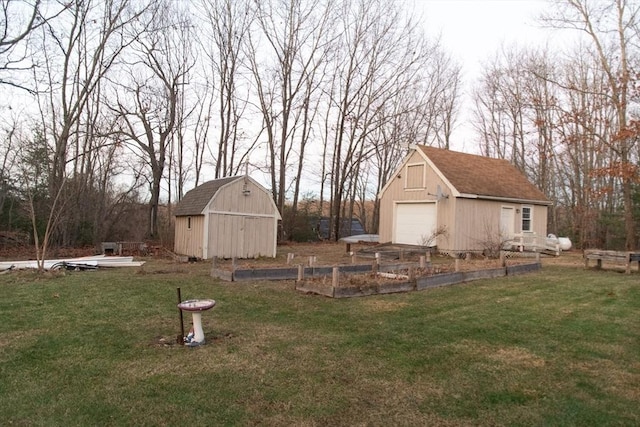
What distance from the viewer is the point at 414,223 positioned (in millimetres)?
19609

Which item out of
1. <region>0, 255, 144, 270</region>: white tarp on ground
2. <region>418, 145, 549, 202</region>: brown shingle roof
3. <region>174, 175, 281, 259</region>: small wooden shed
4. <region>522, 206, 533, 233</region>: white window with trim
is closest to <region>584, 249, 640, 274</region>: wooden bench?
<region>418, 145, 549, 202</region>: brown shingle roof

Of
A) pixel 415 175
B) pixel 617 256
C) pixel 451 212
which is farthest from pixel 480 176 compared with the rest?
pixel 617 256

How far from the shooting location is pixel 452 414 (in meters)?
3.63

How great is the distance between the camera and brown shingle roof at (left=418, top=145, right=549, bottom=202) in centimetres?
1855

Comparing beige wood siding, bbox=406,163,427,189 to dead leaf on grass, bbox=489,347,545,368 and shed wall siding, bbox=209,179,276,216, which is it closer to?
shed wall siding, bbox=209,179,276,216

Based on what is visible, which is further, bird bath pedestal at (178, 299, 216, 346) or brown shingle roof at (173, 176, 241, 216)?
brown shingle roof at (173, 176, 241, 216)

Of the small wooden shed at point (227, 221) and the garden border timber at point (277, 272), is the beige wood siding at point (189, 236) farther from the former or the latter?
the garden border timber at point (277, 272)

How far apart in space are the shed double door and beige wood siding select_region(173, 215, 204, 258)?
0.46 m

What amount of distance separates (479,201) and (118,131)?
17503 mm

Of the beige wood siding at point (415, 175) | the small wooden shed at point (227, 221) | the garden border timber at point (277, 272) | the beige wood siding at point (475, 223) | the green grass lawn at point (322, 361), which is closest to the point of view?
the green grass lawn at point (322, 361)

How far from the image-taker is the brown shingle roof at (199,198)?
16.4 meters

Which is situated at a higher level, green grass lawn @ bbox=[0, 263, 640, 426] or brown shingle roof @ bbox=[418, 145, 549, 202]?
brown shingle roof @ bbox=[418, 145, 549, 202]

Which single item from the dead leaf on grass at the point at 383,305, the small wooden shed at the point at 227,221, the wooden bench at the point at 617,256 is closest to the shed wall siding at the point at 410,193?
the wooden bench at the point at 617,256

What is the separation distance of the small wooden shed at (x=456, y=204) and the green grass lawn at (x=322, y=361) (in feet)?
30.4
